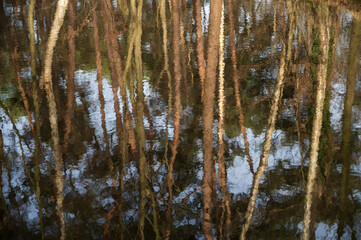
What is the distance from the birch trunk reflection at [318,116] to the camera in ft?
13.9

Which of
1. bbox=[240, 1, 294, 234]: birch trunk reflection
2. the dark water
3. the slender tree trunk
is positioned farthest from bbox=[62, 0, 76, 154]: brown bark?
bbox=[240, 1, 294, 234]: birch trunk reflection

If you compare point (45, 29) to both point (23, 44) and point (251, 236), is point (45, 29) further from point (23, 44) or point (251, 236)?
point (251, 236)

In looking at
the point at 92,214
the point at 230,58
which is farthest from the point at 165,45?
the point at 92,214

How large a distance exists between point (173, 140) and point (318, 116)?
182 cm

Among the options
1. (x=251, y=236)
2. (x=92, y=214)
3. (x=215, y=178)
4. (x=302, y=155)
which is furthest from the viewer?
(x=302, y=155)

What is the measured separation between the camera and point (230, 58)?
9141mm

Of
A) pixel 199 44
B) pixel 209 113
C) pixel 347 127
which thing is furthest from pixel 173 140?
pixel 199 44

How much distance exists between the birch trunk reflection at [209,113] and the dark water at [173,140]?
0.04 meters

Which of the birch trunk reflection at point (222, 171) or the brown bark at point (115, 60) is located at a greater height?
the brown bark at point (115, 60)

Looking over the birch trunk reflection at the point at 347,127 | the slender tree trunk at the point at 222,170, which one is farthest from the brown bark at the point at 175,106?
the birch trunk reflection at the point at 347,127

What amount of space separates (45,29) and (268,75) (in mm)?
6699

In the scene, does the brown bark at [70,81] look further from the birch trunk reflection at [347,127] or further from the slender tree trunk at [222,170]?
the birch trunk reflection at [347,127]

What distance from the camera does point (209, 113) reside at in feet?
21.3

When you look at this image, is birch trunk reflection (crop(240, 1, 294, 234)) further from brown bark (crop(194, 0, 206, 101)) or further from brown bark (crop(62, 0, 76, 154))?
brown bark (crop(62, 0, 76, 154))
